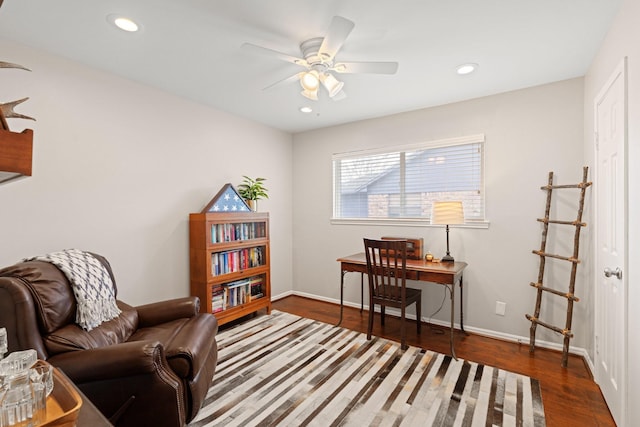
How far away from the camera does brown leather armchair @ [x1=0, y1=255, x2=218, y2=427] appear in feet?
5.05

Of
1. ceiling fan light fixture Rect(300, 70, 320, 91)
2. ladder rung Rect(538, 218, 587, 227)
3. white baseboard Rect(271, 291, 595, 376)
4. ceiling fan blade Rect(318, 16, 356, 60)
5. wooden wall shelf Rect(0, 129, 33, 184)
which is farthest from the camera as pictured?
white baseboard Rect(271, 291, 595, 376)

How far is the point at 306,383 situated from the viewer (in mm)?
2338

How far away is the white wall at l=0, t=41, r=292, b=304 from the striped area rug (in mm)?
1199

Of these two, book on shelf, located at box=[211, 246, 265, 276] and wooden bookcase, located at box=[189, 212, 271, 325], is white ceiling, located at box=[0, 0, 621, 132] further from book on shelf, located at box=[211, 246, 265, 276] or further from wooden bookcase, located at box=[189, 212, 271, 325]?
book on shelf, located at box=[211, 246, 265, 276]

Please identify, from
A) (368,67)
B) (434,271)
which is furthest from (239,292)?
(368,67)

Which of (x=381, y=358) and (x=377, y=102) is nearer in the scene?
(x=381, y=358)

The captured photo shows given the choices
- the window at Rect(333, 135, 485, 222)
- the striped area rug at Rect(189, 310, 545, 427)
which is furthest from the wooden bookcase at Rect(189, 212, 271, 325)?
the window at Rect(333, 135, 485, 222)

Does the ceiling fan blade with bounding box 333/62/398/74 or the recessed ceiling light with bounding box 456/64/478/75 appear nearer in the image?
the ceiling fan blade with bounding box 333/62/398/74

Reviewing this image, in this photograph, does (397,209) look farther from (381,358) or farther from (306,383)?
(306,383)

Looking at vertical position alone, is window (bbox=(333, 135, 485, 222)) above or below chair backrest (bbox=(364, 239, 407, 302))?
above

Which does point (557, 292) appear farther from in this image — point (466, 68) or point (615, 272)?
point (466, 68)

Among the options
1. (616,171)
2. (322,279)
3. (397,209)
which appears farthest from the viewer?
(322,279)

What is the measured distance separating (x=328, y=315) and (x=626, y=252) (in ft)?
9.32

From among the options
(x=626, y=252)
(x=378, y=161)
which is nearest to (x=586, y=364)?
(x=626, y=252)
